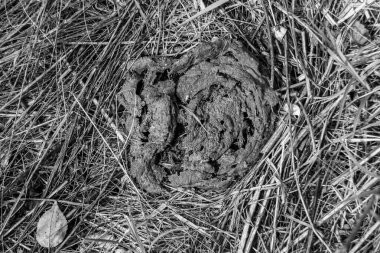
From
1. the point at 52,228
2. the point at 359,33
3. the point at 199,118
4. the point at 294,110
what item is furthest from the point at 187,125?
the point at 359,33

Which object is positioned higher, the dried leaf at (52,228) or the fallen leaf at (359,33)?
the fallen leaf at (359,33)

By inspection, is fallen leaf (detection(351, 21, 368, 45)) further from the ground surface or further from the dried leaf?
the dried leaf

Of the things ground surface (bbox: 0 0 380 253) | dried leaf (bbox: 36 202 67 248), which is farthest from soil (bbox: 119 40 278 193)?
dried leaf (bbox: 36 202 67 248)

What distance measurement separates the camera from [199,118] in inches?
93.2

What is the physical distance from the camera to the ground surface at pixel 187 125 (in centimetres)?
225

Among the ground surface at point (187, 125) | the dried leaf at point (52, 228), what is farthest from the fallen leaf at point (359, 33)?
the dried leaf at point (52, 228)

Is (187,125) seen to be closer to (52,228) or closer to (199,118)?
(199,118)

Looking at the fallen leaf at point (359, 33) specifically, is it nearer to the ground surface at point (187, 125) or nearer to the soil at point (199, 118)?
the ground surface at point (187, 125)

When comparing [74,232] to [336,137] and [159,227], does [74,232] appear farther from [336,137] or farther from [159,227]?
[336,137]

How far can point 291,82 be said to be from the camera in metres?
2.42

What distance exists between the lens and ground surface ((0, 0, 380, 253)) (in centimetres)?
225

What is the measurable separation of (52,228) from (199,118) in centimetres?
116

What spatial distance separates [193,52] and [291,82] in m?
0.64

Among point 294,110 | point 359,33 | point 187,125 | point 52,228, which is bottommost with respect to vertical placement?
point 52,228
